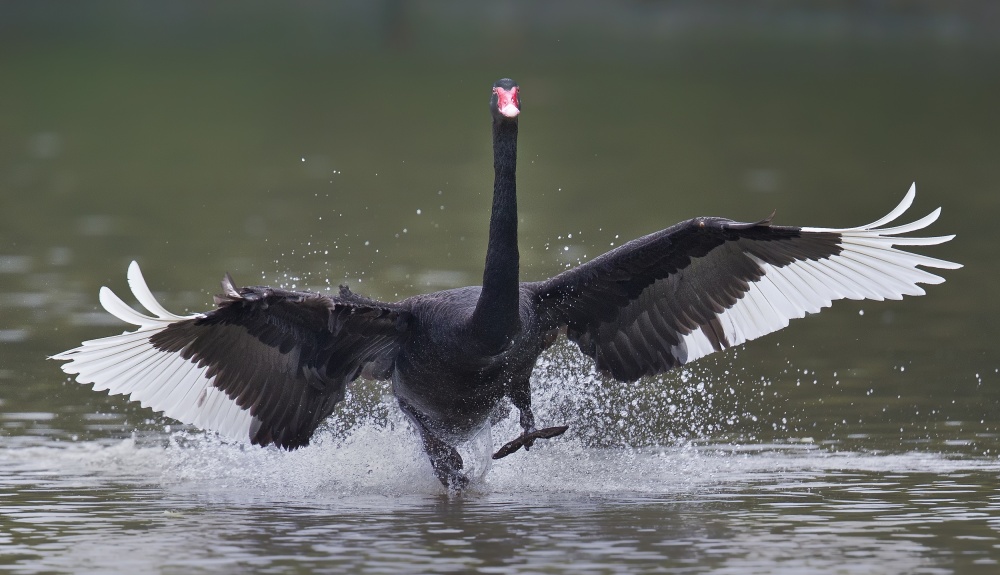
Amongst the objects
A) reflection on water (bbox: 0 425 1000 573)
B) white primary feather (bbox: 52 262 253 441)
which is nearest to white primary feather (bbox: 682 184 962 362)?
reflection on water (bbox: 0 425 1000 573)

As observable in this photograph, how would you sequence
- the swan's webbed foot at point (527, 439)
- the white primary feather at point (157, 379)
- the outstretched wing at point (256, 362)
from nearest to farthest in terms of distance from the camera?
the outstretched wing at point (256, 362)
the white primary feather at point (157, 379)
the swan's webbed foot at point (527, 439)

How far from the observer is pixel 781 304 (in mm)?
10961

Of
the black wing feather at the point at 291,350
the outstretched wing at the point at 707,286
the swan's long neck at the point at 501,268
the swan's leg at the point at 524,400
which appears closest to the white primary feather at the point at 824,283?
the outstretched wing at the point at 707,286

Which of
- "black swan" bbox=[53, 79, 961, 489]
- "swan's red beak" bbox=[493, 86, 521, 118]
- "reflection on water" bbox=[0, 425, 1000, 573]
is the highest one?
"swan's red beak" bbox=[493, 86, 521, 118]

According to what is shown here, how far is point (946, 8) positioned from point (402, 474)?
45.7 metres

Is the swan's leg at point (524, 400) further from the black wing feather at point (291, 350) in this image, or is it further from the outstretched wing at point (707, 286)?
the black wing feather at point (291, 350)

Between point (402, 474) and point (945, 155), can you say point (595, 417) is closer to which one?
point (402, 474)

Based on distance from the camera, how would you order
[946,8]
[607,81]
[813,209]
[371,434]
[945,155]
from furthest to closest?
1. [946,8]
2. [607,81]
3. [945,155]
4. [813,209]
5. [371,434]

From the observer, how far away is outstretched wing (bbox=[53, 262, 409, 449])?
1022 centimetres

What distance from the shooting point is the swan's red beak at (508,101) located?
993 cm

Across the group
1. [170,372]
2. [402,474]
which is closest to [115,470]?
[170,372]

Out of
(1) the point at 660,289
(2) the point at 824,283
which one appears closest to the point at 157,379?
(1) the point at 660,289

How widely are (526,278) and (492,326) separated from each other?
739 cm

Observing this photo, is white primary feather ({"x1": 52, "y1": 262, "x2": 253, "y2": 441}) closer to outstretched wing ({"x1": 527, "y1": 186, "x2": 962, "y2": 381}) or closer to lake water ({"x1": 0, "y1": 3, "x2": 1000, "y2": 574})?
lake water ({"x1": 0, "y1": 3, "x2": 1000, "y2": 574})
